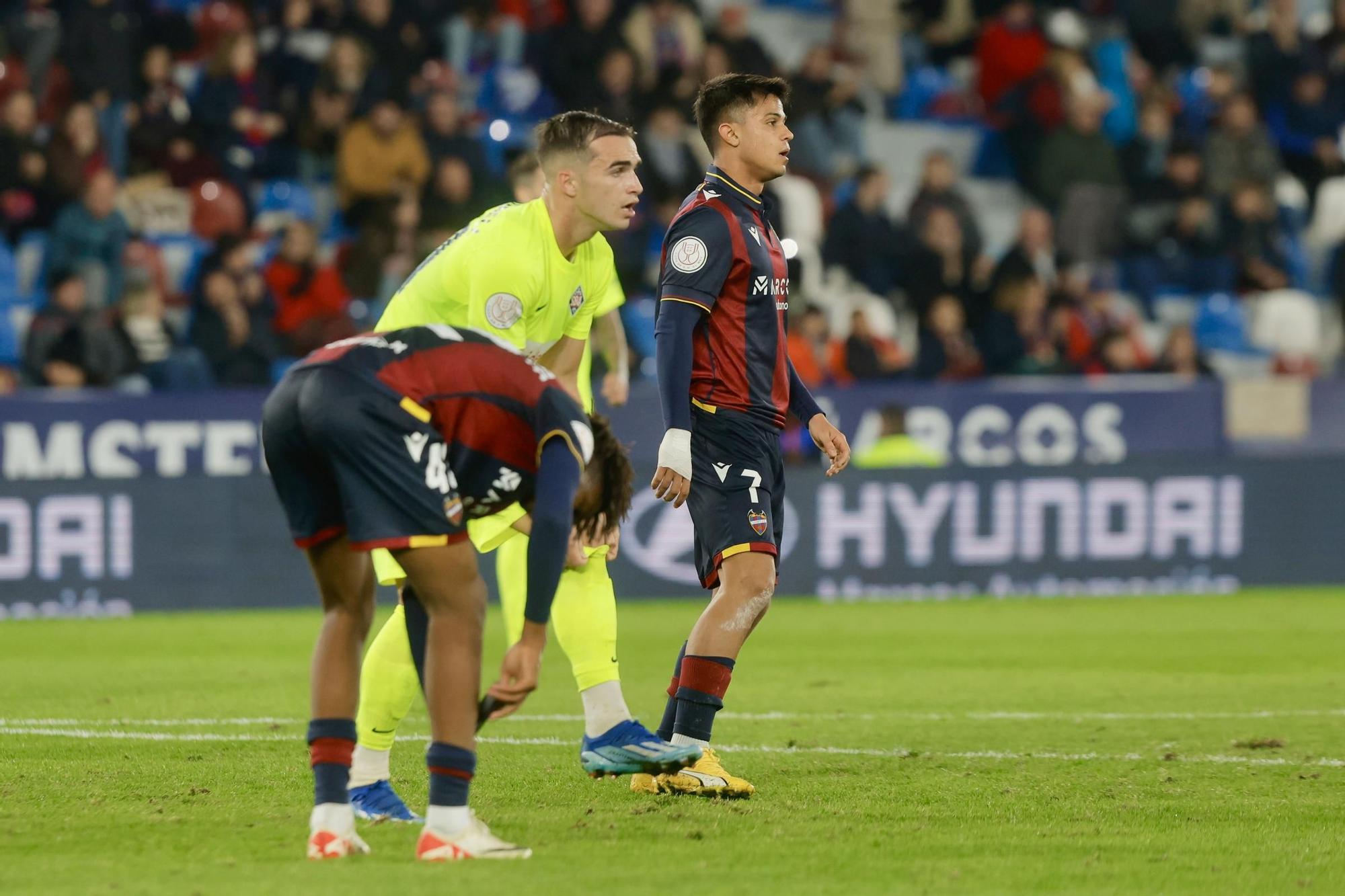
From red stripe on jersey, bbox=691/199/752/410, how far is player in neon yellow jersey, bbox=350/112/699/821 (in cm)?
42

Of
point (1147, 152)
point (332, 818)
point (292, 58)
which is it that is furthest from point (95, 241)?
point (332, 818)

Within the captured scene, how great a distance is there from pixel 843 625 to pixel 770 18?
32.7 feet

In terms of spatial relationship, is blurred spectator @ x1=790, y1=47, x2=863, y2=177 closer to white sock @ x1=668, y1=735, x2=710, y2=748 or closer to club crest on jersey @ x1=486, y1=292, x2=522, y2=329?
club crest on jersey @ x1=486, y1=292, x2=522, y2=329

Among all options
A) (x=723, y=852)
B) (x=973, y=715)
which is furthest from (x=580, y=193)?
(x=973, y=715)

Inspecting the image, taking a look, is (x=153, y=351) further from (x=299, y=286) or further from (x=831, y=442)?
(x=831, y=442)

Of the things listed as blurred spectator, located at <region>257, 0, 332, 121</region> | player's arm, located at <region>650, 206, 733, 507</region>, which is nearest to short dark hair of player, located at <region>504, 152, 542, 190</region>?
player's arm, located at <region>650, 206, 733, 507</region>

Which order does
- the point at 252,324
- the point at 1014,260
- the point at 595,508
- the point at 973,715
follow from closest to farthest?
1. the point at 595,508
2. the point at 973,715
3. the point at 252,324
4. the point at 1014,260

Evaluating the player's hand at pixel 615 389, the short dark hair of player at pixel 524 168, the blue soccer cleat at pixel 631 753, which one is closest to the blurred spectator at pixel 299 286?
the short dark hair of player at pixel 524 168

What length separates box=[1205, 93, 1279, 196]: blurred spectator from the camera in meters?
20.0

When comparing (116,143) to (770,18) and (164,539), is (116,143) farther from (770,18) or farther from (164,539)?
(770,18)

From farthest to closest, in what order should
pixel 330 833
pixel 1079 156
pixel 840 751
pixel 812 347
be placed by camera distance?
pixel 1079 156
pixel 812 347
pixel 840 751
pixel 330 833

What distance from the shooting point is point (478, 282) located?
635cm

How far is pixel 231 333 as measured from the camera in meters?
15.2

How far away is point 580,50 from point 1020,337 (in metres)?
4.81
